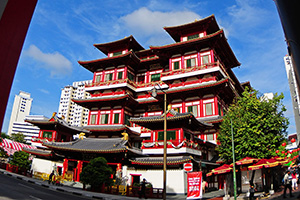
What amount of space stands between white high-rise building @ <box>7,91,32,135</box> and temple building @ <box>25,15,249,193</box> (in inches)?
6634

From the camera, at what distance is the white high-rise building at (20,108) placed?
595 ft

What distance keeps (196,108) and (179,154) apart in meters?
10.5

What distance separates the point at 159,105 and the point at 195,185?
26.2 metres

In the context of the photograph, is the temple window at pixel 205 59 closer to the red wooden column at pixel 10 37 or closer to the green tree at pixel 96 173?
the green tree at pixel 96 173

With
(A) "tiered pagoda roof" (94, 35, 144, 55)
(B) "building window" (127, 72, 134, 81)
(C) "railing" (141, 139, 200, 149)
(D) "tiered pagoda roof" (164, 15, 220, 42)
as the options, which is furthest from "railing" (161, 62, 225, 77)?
(C) "railing" (141, 139, 200, 149)

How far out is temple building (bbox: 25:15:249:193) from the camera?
2662 centimetres

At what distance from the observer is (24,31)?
8.13ft

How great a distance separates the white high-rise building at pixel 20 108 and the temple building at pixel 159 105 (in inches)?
6634

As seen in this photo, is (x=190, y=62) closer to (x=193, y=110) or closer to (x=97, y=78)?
(x=193, y=110)

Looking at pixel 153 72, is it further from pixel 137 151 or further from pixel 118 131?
pixel 137 151

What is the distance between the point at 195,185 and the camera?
14.0 metres

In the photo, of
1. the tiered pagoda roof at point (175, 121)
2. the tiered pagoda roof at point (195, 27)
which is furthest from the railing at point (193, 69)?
the tiered pagoda roof at point (175, 121)

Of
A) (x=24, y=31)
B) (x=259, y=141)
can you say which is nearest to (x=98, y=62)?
(x=259, y=141)

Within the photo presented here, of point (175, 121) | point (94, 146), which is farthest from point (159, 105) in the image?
point (94, 146)
